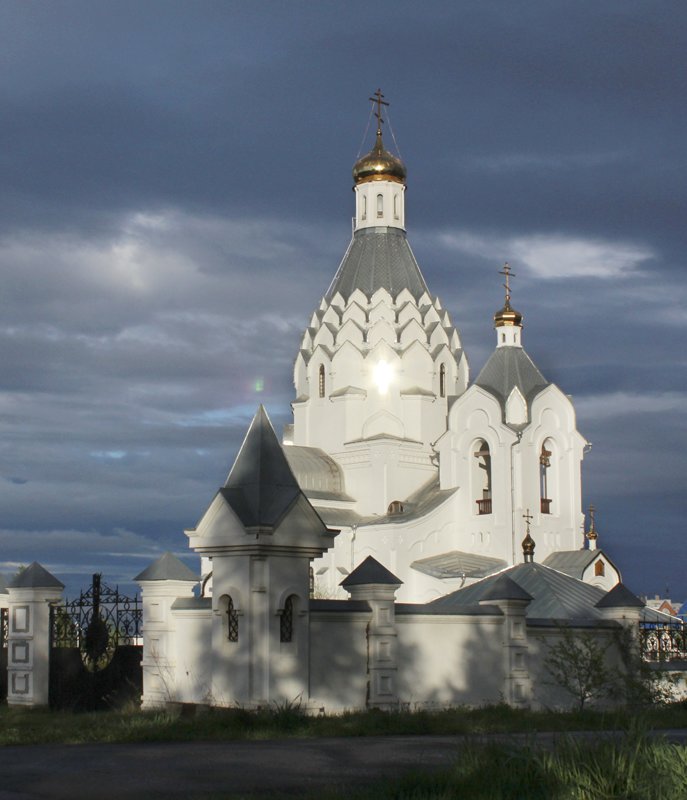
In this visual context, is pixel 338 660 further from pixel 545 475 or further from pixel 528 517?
pixel 545 475

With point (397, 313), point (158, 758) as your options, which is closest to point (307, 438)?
point (397, 313)

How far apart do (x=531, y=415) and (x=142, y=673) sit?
75.3ft

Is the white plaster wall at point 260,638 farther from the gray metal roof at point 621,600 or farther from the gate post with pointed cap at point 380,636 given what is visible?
the gray metal roof at point 621,600

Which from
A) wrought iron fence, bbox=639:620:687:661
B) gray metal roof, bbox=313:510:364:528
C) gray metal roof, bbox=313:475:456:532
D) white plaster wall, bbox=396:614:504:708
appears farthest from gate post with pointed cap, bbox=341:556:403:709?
gray metal roof, bbox=313:510:364:528

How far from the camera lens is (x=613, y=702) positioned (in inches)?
671

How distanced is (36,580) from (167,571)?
2.06 metres

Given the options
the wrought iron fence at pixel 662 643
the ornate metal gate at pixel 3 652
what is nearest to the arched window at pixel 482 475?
the wrought iron fence at pixel 662 643

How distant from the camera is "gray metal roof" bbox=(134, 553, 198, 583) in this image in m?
16.1

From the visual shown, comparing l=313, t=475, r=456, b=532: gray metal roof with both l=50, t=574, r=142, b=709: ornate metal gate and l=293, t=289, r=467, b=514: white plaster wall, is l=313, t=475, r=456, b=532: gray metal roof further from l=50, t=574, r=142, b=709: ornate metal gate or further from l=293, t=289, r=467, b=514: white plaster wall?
l=50, t=574, r=142, b=709: ornate metal gate

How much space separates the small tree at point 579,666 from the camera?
15766mm

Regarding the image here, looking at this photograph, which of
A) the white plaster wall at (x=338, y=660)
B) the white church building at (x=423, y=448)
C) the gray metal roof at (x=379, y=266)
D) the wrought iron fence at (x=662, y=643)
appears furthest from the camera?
the gray metal roof at (x=379, y=266)

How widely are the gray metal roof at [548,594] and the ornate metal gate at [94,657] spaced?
5.82 meters

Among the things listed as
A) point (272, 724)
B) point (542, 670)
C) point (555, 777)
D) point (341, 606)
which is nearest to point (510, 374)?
point (542, 670)

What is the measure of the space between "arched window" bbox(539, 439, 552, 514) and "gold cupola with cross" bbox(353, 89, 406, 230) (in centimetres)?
947
